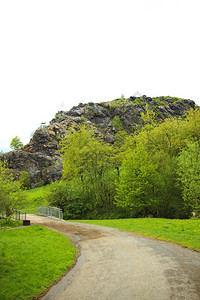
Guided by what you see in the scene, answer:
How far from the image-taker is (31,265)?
1104 cm

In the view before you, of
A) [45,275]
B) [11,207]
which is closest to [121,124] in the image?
[11,207]

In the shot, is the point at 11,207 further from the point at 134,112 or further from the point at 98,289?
the point at 134,112

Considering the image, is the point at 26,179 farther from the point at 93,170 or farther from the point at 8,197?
the point at 8,197

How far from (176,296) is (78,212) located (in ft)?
109

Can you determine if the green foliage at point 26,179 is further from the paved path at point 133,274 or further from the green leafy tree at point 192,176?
the paved path at point 133,274

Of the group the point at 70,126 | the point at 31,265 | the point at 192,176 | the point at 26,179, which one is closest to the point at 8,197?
the point at 31,265

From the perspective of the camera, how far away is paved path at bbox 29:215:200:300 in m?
7.62

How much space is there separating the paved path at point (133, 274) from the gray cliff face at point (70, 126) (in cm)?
3481

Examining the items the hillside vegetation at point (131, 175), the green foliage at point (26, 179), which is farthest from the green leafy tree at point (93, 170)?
the green foliage at point (26, 179)

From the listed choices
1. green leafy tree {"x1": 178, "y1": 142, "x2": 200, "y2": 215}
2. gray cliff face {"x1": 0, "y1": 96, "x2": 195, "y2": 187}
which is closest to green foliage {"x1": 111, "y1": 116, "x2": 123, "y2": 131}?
gray cliff face {"x1": 0, "y1": 96, "x2": 195, "y2": 187}

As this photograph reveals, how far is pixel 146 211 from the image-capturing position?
1369 inches

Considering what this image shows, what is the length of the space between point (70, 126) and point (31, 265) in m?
70.8

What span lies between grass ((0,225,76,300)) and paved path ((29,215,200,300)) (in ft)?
2.19

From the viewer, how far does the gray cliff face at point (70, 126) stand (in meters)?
69.6
